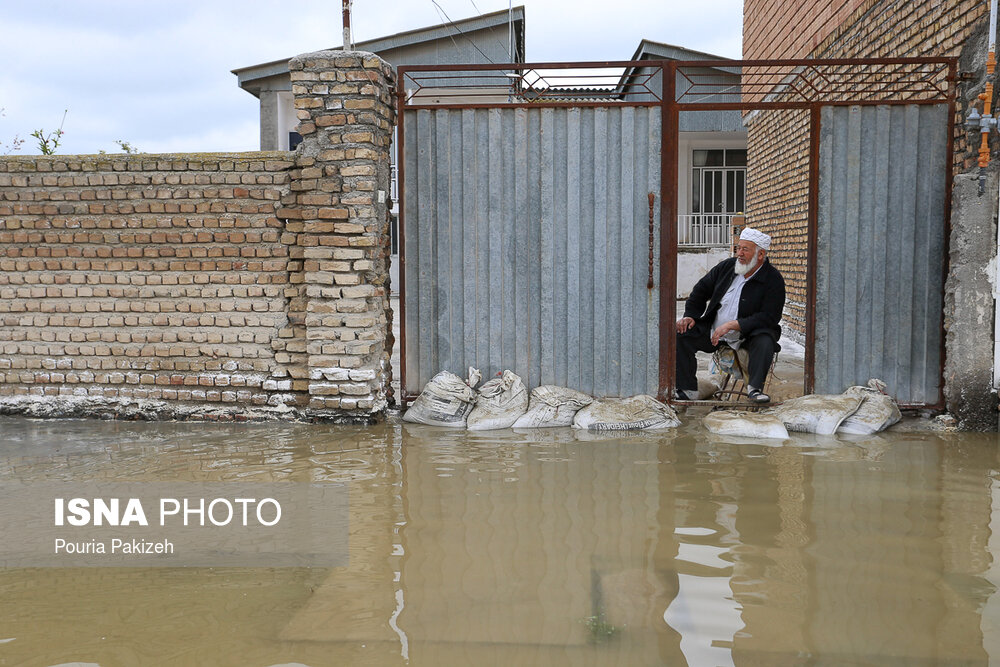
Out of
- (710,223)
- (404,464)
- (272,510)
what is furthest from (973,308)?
(710,223)

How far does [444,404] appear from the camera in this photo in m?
5.62

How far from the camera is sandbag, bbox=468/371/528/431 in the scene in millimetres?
5566

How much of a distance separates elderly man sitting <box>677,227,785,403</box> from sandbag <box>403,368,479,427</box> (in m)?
1.62

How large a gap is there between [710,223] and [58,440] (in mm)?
13745

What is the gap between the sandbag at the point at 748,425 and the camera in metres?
5.20

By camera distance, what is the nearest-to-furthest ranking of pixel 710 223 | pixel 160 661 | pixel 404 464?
1. pixel 160 661
2. pixel 404 464
3. pixel 710 223

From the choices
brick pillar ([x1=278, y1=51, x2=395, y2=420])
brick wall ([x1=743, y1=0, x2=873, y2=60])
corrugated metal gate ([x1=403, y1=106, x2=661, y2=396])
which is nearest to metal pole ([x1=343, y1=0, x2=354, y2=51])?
brick pillar ([x1=278, y1=51, x2=395, y2=420])

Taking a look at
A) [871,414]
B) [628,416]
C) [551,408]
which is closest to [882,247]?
[871,414]

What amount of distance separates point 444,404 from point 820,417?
256cm

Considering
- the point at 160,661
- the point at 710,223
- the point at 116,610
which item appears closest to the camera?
the point at 160,661

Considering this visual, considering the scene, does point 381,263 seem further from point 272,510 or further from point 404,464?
point 272,510

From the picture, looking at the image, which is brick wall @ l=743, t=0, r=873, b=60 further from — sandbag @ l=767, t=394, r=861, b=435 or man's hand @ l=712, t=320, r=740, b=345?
sandbag @ l=767, t=394, r=861, b=435

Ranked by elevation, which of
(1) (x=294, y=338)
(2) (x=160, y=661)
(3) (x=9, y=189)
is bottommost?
(2) (x=160, y=661)

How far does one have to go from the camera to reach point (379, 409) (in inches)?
225
